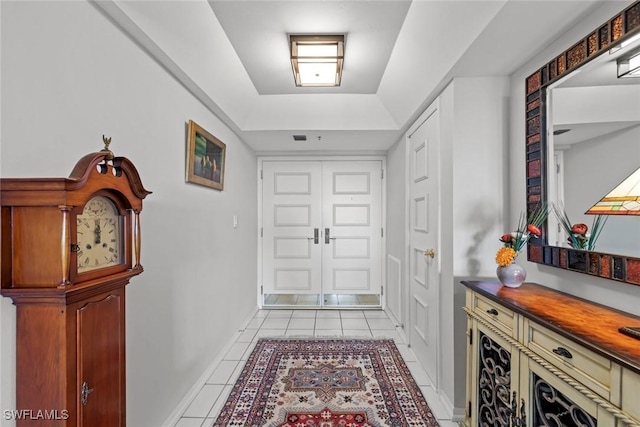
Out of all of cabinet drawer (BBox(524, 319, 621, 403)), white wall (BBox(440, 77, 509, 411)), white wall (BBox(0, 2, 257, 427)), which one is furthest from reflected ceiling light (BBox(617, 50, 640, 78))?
white wall (BBox(0, 2, 257, 427))

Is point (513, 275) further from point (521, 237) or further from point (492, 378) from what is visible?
point (492, 378)

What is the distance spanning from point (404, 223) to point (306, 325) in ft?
5.33

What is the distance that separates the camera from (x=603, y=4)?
120cm

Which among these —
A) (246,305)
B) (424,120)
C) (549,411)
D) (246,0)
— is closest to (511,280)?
(549,411)

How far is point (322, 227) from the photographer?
4059 mm

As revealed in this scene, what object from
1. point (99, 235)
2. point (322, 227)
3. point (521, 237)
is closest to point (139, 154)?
point (99, 235)

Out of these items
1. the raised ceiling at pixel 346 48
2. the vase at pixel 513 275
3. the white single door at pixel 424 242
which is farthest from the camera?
the white single door at pixel 424 242

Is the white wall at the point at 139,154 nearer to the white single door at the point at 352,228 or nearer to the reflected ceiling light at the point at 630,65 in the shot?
the white single door at the point at 352,228

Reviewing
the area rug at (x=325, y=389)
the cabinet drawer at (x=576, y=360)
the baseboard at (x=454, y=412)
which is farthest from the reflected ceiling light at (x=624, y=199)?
the area rug at (x=325, y=389)

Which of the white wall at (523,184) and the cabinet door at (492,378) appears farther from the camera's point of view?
the cabinet door at (492,378)

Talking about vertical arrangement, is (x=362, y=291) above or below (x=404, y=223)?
below

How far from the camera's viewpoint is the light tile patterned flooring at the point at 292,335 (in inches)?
76.1

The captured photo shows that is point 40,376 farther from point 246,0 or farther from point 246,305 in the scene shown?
point 246,305

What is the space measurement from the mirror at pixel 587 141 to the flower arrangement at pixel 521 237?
37 mm
